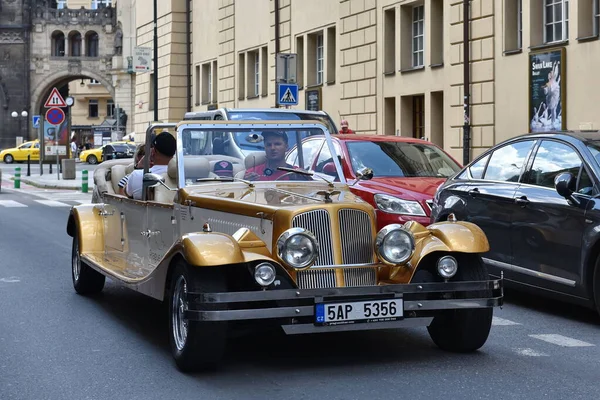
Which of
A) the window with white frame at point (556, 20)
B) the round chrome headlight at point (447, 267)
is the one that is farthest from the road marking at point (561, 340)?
the window with white frame at point (556, 20)

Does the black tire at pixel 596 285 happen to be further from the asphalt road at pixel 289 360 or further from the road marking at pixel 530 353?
the road marking at pixel 530 353

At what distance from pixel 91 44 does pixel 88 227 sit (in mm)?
85097

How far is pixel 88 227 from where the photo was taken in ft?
36.9

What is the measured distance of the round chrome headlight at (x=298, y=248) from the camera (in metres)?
7.29

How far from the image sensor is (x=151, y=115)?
49.5 metres

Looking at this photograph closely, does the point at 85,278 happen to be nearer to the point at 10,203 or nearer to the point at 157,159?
the point at 157,159

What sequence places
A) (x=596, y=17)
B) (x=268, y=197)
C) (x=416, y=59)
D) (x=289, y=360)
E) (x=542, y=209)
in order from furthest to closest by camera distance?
(x=416, y=59) < (x=596, y=17) < (x=542, y=209) < (x=268, y=197) < (x=289, y=360)

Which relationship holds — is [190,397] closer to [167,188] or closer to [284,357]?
[284,357]

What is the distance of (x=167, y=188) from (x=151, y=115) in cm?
4094

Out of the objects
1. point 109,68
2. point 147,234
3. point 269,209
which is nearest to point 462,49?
point 147,234

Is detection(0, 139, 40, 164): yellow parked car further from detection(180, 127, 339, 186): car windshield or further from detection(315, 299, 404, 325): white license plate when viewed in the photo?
detection(315, 299, 404, 325): white license plate

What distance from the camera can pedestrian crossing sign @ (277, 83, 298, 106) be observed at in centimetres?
2388

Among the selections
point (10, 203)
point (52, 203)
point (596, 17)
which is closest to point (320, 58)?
point (52, 203)

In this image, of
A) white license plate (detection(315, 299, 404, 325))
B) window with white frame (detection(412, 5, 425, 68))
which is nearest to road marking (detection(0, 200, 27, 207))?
window with white frame (detection(412, 5, 425, 68))
